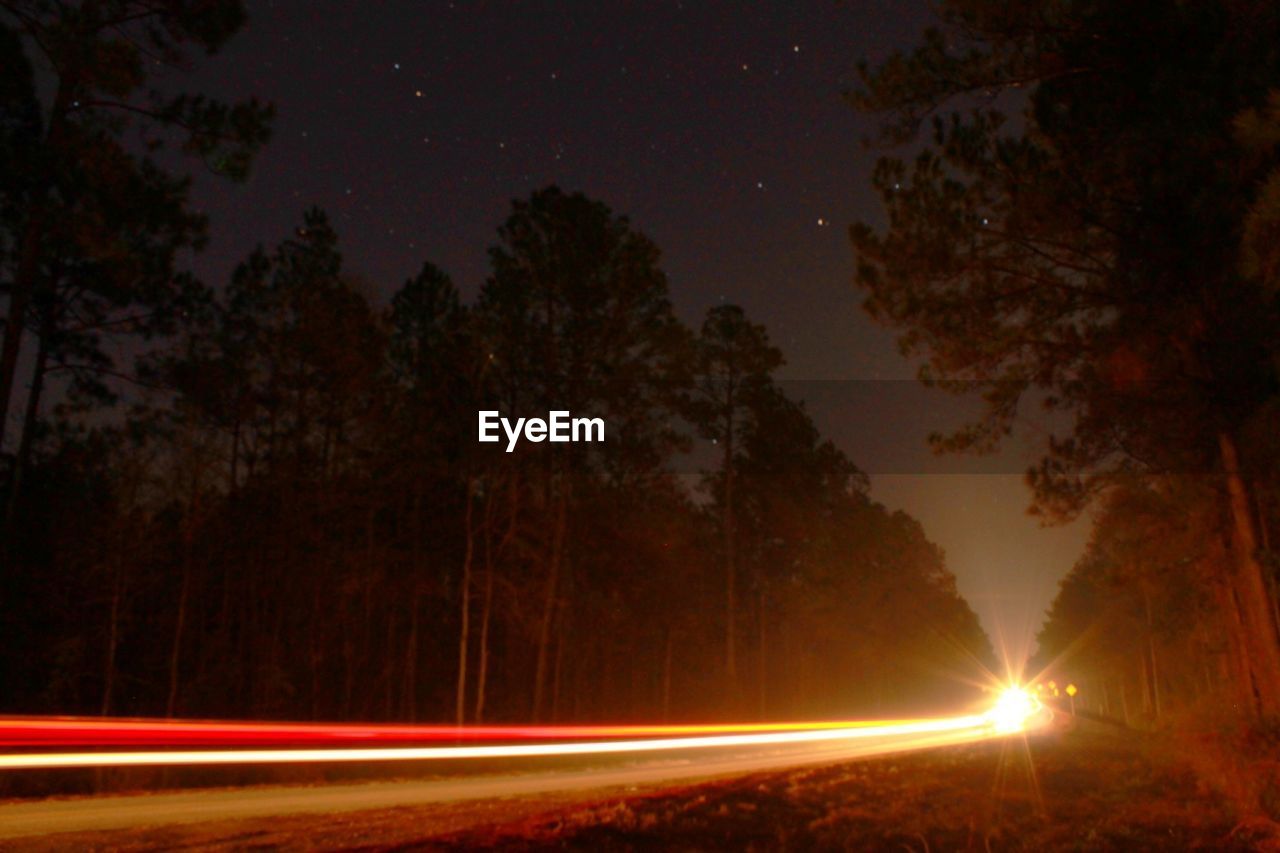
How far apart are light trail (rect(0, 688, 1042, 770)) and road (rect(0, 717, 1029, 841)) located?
342mm

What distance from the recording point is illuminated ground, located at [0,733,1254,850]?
8.50 meters

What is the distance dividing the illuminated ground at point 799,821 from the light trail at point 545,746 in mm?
3166

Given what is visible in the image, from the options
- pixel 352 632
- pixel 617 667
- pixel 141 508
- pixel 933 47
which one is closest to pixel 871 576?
pixel 617 667

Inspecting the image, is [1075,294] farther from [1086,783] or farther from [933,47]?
[1086,783]

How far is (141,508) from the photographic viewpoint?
2589 centimetres

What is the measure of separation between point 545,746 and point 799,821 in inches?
489

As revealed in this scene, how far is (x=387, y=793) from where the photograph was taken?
13.9 metres

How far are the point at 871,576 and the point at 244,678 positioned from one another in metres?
39.1

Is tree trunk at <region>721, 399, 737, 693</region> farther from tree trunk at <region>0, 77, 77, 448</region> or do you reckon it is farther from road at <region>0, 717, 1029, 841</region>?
tree trunk at <region>0, 77, 77, 448</region>

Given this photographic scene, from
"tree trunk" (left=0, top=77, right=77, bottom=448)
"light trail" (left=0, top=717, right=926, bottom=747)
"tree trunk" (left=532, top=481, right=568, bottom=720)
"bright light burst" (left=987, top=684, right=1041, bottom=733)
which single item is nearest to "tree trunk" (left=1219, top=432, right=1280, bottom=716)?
"light trail" (left=0, top=717, right=926, bottom=747)

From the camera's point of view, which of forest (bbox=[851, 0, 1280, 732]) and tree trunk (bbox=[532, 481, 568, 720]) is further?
tree trunk (bbox=[532, 481, 568, 720])

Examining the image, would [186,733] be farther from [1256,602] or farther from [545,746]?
[1256,602]

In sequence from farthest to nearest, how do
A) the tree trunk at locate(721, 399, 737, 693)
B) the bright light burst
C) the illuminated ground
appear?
the bright light burst < the tree trunk at locate(721, 399, 737, 693) < the illuminated ground

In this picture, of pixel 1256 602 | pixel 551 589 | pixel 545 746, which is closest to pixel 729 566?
pixel 551 589
